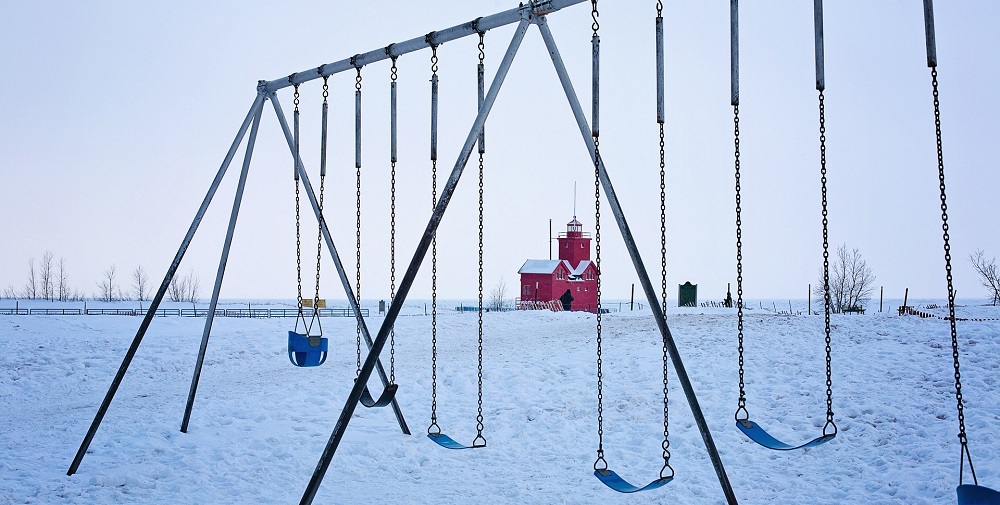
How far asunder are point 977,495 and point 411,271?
4590 mm

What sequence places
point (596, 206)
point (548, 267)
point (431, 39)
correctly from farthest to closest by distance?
point (548, 267), point (431, 39), point (596, 206)

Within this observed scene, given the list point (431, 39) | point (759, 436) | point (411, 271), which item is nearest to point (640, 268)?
point (759, 436)

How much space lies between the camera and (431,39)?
24.7 ft

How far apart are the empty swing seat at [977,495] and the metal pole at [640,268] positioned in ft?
5.88

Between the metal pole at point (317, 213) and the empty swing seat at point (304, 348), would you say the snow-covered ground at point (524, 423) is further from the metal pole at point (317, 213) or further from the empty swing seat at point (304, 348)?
the metal pole at point (317, 213)

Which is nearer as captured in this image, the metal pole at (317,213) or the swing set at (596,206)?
the swing set at (596,206)

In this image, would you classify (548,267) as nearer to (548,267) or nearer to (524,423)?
(548,267)

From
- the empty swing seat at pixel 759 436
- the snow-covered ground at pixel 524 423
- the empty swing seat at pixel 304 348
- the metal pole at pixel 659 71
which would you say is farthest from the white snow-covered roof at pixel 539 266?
the empty swing seat at pixel 759 436

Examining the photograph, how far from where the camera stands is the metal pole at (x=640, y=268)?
20.9 ft

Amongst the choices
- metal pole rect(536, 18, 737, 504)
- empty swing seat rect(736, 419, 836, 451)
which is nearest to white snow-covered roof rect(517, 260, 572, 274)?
metal pole rect(536, 18, 737, 504)

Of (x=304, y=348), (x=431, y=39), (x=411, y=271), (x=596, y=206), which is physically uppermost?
(x=431, y=39)

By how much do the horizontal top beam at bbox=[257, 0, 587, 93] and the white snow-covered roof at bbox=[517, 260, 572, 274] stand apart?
37.1 m

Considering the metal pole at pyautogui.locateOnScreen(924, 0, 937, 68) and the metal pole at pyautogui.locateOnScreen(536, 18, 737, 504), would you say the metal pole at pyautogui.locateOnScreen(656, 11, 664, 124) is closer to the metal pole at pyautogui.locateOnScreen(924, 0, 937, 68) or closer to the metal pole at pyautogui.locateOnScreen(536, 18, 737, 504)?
the metal pole at pyautogui.locateOnScreen(536, 18, 737, 504)

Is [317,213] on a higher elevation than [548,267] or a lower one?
lower
